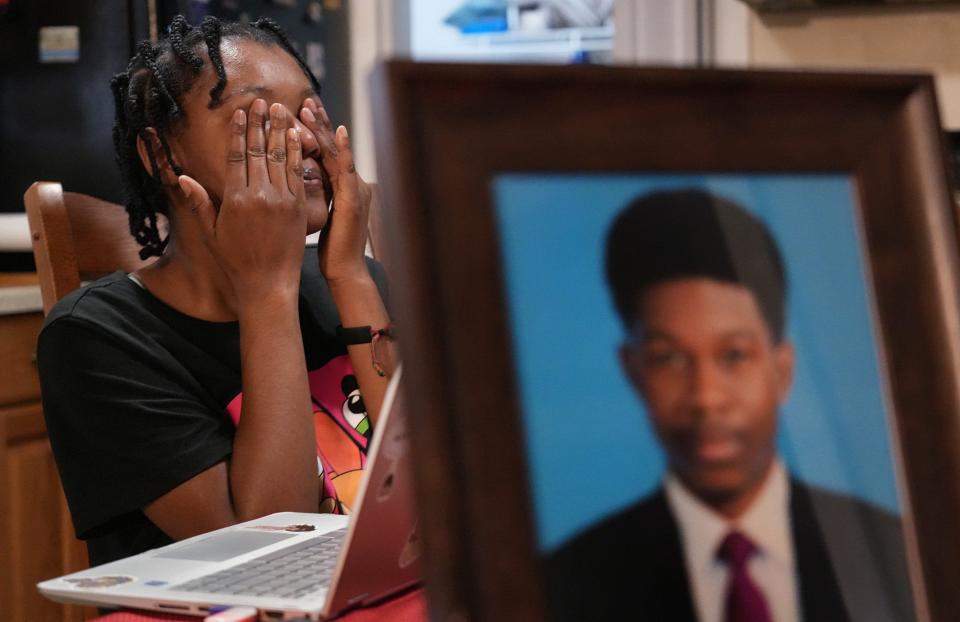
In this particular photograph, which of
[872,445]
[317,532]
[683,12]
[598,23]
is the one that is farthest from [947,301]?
[598,23]

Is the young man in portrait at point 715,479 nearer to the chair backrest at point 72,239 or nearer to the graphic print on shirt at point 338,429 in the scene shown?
the graphic print on shirt at point 338,429

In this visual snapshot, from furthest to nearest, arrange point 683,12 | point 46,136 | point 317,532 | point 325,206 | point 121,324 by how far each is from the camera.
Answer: point 46,136 → point 683,12 → point 325,206 → point 121,324 → point 317,532

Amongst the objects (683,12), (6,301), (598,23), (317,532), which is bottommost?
(317,532)

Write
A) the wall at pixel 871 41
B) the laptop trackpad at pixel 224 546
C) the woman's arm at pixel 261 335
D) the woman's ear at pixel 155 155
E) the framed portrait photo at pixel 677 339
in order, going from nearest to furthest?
the framed portrait photo at pixel 677 339, the laptop trackpad at pixel 224 546, the woman's arm at pixel 261 335, the woman's ear at pixel 155 155, the wall at pixel 871 41

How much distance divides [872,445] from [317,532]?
0.45 meters

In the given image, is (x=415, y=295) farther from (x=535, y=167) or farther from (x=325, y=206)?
(x=325, y=206)

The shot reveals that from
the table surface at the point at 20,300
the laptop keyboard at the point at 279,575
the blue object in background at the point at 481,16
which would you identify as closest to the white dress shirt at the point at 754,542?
the laptop keyboard at the point at 279,575

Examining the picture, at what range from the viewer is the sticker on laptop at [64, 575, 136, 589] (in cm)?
65

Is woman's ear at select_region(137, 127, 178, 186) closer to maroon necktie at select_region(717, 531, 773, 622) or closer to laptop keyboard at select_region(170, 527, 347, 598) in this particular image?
laptop keyboard at select_region(170, 527, 347, 598)

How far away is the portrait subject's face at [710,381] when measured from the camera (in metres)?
0.41

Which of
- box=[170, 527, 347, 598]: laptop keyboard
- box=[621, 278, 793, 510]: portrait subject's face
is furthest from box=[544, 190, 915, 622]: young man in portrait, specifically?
box=[170, 527, 347, 598]: laptop keyboard

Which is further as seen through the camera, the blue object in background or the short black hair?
the blue object in background

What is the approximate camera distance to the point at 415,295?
0.36 m

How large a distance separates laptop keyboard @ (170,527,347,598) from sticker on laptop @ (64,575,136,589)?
0.04m
